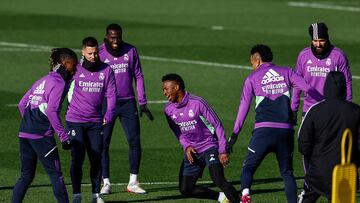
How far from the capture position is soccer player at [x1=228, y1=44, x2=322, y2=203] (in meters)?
17.0

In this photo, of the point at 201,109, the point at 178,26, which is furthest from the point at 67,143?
the point at 178,26

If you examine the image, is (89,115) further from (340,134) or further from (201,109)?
(340,134)

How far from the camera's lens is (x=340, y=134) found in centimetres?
1448

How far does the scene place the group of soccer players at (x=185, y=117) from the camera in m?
16.6

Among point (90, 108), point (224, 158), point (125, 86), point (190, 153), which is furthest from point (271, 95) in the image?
point (125, 86)

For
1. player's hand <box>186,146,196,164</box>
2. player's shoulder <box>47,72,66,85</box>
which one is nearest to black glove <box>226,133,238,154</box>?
player's hand <box>186,146,196,164</box>

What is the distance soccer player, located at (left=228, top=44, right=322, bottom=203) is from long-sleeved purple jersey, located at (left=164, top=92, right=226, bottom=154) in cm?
43

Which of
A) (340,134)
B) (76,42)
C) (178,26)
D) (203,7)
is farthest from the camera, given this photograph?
(203,7)

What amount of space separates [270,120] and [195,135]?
1156 millimetres

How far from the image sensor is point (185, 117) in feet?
57.0

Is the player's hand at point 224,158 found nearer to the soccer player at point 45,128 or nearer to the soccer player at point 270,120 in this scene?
the soccer player at point 270,120

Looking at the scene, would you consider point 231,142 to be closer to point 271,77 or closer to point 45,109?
point 271,77

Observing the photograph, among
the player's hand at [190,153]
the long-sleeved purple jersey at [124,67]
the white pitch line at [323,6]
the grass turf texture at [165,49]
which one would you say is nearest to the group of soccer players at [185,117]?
the player's hand at [190,153]

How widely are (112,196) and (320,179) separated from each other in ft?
16.8
